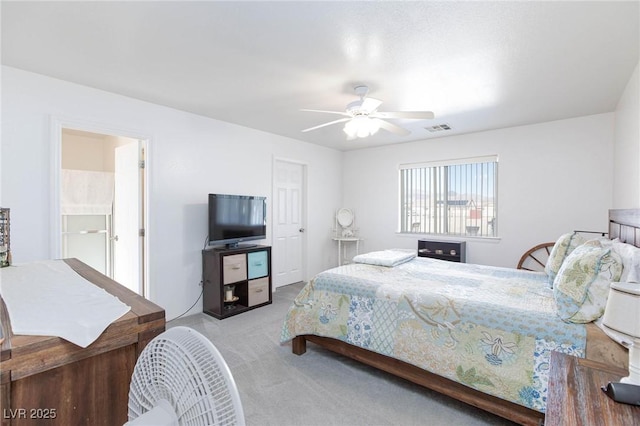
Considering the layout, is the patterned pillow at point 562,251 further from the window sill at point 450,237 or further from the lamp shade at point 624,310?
the window sill at point 450,237

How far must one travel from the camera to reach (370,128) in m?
2.79

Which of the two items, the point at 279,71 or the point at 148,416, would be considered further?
the point at 279,71

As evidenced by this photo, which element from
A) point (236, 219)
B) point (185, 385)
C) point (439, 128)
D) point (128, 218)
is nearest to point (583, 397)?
point (185, 385)

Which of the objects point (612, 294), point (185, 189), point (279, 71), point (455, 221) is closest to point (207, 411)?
point (612, 294)

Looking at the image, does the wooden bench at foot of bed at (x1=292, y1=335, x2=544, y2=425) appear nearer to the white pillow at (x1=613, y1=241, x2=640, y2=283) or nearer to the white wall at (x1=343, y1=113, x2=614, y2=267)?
the white pillow at (x1=613, y1=241, x2=640, y2=283)

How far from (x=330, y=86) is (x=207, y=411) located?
2580 millimetres

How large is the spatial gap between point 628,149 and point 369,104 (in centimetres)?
227

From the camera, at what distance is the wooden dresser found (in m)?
0.79

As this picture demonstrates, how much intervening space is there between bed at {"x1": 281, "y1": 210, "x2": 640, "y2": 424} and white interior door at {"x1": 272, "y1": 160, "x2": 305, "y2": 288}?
6.81ft

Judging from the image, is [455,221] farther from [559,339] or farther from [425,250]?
[559,339]

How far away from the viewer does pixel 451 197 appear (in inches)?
184

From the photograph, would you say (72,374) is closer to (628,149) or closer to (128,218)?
(128,218)

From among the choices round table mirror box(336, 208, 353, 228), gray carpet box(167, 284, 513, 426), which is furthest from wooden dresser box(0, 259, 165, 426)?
round table mirror box(336, 208, 353, 228)

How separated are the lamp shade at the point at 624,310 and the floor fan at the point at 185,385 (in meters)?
1.29
